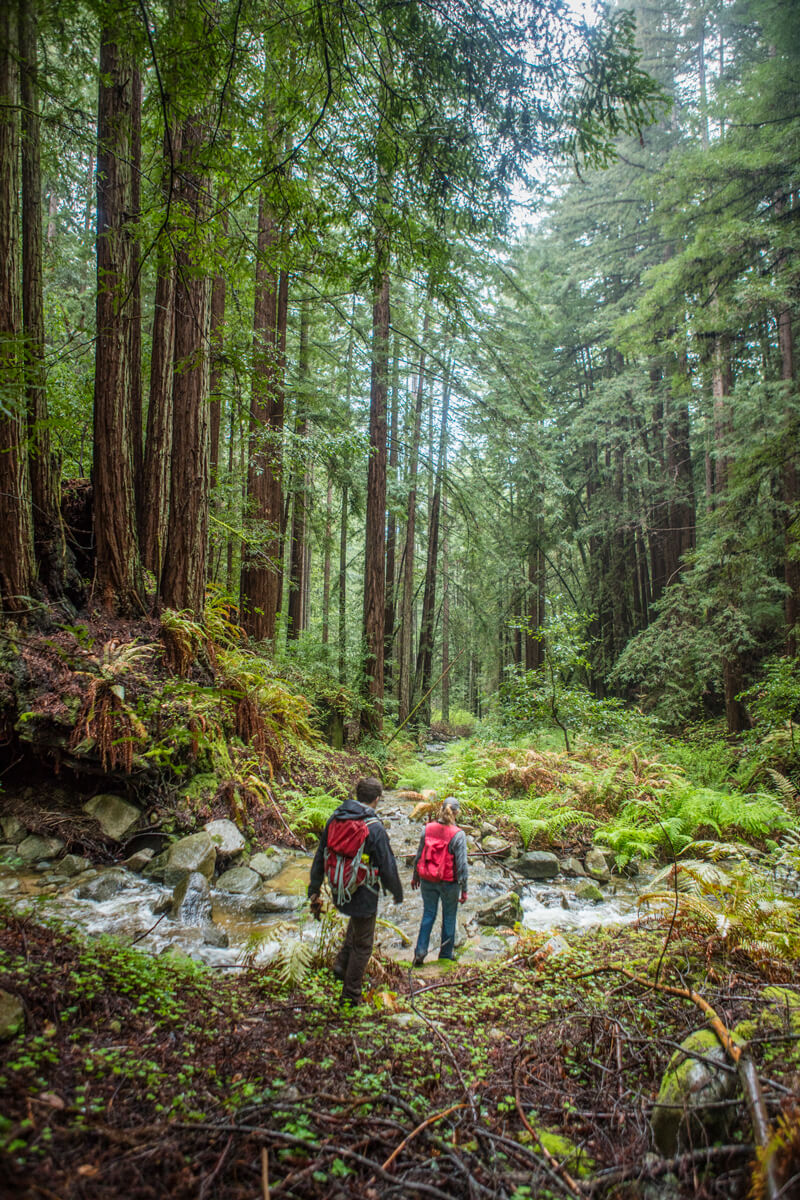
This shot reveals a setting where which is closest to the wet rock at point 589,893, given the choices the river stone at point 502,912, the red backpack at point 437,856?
the river stone at point 502,912

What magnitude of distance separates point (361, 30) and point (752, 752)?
10.7m

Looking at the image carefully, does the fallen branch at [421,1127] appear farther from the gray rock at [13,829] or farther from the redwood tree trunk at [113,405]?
the redwood tree trunk at [113,405]

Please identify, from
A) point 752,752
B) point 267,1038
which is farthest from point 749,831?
point 267,1038

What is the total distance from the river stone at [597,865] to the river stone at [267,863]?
404cm

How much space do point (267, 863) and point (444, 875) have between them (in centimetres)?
228

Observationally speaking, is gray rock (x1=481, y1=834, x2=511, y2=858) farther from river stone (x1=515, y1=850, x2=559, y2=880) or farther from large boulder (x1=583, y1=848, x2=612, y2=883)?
large boulder (x1=583, y1=848, x2=612, y2=883)

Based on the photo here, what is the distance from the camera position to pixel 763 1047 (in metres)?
2.50

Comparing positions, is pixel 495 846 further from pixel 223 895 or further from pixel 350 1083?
pixel 350 1083

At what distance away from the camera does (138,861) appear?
5.34 meters

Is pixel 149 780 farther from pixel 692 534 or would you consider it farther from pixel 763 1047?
pixel 692 534

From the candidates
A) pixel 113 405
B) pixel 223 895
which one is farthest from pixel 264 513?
pixel 223 895

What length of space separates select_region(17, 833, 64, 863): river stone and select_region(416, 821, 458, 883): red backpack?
361 centimetres

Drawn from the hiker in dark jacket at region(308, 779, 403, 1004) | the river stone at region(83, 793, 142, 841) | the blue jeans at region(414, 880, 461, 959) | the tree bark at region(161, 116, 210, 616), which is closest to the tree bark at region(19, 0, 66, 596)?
the tree bark at region(161, 116, 210, 616)

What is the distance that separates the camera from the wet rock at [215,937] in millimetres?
4344
